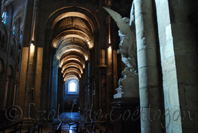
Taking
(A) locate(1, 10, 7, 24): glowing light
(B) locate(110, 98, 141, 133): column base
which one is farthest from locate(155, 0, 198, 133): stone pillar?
(A) locate(1, 10, 7, 24): glowing light

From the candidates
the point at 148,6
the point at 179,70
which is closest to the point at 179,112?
the point at 179,70

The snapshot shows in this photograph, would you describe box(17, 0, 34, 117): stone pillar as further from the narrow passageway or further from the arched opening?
the narrow passageway

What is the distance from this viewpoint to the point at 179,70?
2.91m

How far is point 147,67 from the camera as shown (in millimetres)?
3631

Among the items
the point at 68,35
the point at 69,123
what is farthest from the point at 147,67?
the point at 68,35

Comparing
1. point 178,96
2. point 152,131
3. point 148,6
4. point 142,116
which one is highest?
point 148,6

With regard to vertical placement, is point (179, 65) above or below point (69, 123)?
above

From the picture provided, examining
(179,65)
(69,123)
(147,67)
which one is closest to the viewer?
(179,65)

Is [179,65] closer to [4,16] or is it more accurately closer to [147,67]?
[147,67]

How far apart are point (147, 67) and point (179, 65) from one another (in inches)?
30.4

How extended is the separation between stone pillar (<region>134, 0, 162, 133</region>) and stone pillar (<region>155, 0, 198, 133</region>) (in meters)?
0.29

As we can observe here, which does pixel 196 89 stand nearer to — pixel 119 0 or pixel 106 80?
pixel 106 80

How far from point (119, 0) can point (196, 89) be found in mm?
12121

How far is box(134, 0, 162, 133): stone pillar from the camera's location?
11.3 feet
